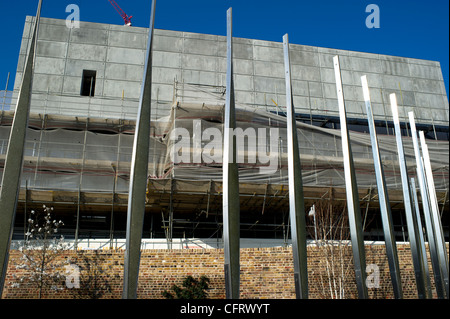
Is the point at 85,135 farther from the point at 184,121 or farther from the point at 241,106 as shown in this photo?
the point at 241,106

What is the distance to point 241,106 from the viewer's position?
1593 centimetres

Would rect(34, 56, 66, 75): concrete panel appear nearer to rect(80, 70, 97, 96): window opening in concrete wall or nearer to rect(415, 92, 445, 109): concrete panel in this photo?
rect(80, 70, 97, 96): window opening in concrete wall

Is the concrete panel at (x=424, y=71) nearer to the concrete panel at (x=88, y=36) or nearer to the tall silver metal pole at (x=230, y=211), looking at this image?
the concrete panel at (x=88, y=36)

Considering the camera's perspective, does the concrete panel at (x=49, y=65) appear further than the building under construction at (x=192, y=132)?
Yes

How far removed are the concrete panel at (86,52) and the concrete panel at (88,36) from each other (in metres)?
0.25

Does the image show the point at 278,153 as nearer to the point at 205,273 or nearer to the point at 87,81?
the point at 205,273

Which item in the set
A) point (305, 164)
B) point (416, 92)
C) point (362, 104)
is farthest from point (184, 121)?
point (416, 92)

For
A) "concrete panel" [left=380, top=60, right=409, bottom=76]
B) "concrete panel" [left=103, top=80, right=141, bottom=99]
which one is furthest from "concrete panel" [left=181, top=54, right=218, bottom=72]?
"concrete panel" [left=380, top=60, right=409, bottom=76]

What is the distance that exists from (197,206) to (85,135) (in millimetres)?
4822

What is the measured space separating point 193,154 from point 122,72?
28.1 ft

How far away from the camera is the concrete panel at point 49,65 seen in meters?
20.0

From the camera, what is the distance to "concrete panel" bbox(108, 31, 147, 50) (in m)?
21.4

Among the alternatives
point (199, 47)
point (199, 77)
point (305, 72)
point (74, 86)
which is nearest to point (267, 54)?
point (305, 72)

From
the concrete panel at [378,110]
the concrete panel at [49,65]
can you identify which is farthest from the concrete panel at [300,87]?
the concrete panel at [49,65]
